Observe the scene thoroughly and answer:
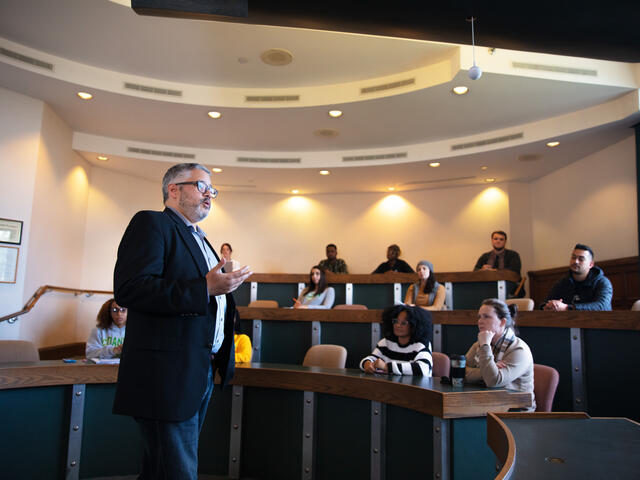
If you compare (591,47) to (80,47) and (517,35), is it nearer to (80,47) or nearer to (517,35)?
(517,35)

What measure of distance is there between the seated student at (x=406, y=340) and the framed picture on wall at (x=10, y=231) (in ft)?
14.3

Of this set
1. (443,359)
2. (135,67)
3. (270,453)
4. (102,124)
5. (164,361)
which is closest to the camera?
(164,361)

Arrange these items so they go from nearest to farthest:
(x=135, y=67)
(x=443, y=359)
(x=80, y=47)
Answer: (x=443, y=359) < (x=80, y=47) < (x=135, y=67)

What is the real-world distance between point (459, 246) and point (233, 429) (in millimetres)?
6414

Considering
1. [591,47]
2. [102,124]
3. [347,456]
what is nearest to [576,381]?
[347,456]

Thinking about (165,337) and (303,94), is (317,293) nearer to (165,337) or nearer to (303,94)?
(303,94)

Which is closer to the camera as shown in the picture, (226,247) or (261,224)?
(226,247)

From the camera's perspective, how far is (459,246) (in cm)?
855

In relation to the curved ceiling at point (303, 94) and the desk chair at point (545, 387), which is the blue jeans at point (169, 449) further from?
the curved ceiling at point (303, 94)

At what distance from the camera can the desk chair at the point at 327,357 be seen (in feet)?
11.3

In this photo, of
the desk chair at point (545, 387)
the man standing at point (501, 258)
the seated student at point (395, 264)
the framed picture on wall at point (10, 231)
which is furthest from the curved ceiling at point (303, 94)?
the desk chair at point (545, 387)

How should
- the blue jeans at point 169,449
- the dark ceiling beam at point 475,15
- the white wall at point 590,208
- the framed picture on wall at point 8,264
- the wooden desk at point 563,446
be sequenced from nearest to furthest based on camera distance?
A: the wooden desk at point 563,446
the blue jeans at point 169,449
the dark ceiling beam at point 475,15
the framed picture on wall at point 8,264
the white wall at point 590,208

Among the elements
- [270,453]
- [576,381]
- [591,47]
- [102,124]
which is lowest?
[270,453]

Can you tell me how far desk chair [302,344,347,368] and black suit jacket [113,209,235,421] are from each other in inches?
77.2
